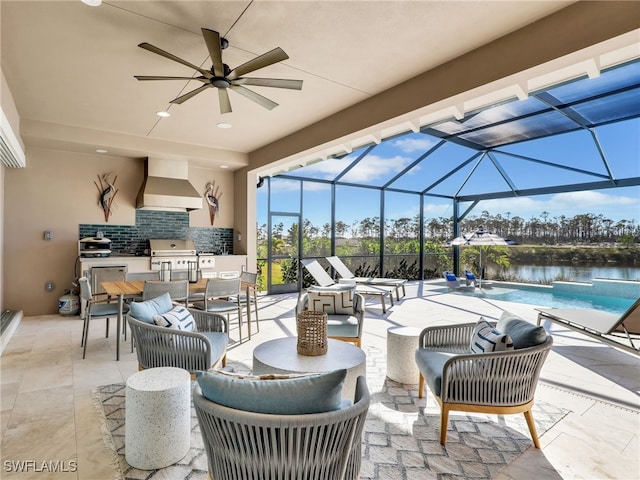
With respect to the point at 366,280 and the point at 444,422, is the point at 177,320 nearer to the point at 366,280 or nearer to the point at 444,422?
the point at 444,422

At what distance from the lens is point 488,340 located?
7.89 ft

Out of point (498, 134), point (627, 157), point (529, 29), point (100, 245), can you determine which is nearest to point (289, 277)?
point (100, 245)

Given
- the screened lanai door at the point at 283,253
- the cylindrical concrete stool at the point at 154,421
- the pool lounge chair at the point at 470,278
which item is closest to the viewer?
the cylindrical concrete stool at the point at 154,421

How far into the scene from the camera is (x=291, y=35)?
9.93 ft

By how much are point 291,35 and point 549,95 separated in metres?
4.24

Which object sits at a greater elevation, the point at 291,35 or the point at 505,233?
the point at 291,35

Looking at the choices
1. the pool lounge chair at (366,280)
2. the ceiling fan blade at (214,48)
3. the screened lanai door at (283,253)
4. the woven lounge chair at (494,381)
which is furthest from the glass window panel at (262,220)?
the woven lounge chair at (494,381)

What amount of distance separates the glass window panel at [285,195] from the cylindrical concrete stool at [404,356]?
551 cm

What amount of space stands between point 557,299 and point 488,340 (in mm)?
7743

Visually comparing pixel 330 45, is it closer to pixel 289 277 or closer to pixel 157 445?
pixel 157 445

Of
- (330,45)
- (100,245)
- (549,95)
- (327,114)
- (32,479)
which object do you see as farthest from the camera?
(100,245)

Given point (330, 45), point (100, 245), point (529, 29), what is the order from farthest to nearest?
point (100, 245)
point (330, 45)
point (529, 29)

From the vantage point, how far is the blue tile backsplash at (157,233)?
21.5 feet

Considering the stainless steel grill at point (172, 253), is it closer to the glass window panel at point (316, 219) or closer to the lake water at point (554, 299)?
the glass window panel at point (316, 219)
